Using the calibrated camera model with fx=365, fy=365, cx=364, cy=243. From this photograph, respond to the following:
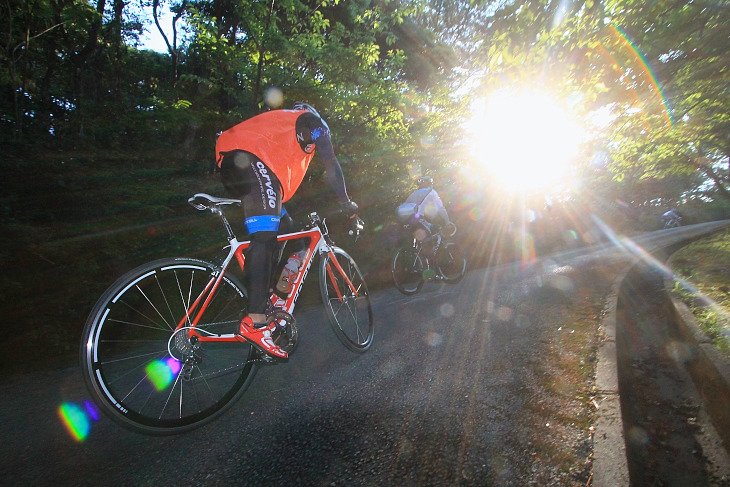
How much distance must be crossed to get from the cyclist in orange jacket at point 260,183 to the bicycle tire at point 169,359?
175 millimetres

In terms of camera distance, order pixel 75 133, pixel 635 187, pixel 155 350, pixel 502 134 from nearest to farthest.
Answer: pixel 155 350 < pixel 75 133 < pixel 502 134 < pixel 635 187

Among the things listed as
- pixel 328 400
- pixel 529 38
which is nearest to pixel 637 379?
pixel 328 400

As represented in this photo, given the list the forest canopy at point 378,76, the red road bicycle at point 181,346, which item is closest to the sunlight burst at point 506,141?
the forest canopy at point 378,76

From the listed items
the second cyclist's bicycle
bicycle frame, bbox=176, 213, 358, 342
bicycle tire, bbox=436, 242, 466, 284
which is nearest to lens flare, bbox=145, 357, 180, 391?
bicycle frame, bbox=176, 213, 358, 342

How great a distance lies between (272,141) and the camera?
2.66 metres

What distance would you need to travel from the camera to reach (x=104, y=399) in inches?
76.3

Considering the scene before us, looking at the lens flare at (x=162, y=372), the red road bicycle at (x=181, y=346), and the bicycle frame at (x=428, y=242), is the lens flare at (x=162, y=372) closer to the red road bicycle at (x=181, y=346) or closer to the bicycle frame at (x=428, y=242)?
the red road bicycle at (x=181, y=346)

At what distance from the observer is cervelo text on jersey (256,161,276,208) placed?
8.53 ft

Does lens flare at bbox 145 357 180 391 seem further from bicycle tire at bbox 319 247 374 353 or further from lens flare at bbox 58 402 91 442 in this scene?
bicycle tire at bbox 319 247 374 353

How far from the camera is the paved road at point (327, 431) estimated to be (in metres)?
1.79

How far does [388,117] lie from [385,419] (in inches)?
299

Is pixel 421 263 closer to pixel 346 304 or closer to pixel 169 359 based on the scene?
pixel 346 304

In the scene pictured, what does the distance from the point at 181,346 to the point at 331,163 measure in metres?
1.70

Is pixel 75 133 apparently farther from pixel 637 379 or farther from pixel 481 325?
pixel 637 379
